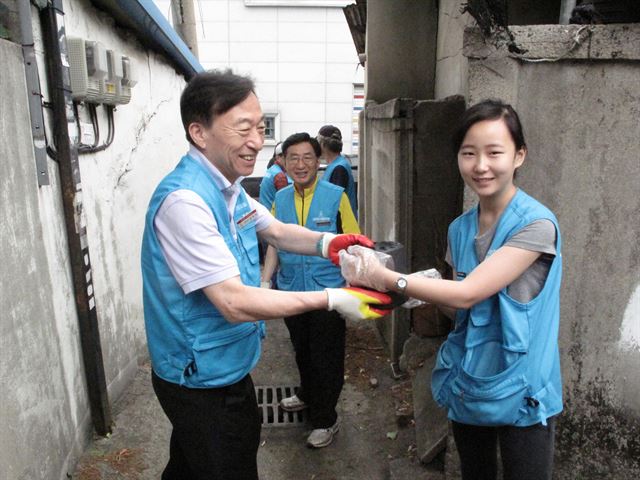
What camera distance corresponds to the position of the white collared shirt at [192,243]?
1.89 metres

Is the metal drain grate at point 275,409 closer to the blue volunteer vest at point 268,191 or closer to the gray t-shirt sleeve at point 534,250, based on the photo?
the blue volunteer vest at point 268,191

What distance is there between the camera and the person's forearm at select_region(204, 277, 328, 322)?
74.8 inches

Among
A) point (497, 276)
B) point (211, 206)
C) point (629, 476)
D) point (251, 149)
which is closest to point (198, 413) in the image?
point (211, 206)

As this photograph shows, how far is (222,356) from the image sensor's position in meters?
2.10

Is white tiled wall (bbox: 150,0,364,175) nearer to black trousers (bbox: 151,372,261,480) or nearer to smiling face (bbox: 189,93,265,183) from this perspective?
smiling face (bbox: 189,93,265,183)

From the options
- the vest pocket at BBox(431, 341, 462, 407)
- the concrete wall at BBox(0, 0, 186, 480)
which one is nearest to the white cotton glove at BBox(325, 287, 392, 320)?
the vest pocket at BBox(431, 341, 462, 407)

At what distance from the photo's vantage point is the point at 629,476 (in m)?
2.78

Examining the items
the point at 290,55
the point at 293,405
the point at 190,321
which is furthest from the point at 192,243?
the point at 290,55

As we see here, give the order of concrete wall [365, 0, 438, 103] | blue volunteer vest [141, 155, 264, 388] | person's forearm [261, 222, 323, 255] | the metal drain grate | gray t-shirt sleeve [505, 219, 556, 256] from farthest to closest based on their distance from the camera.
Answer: concrete wall [365, 0, 438, 103] → the metal drain grate → person's forearm [261, 222, 323, 255] → blue volunteer vest [141, 155, 264, 388] → gray t-shirt sleeve [505, 219, 556, 256]

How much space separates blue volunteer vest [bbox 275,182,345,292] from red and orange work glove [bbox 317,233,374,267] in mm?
748

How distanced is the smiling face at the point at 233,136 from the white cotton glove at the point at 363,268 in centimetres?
59

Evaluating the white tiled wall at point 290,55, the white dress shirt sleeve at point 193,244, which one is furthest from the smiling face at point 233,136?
the white tiled wall at point 290,55

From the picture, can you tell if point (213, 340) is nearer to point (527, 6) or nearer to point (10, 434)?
point (10, 434)

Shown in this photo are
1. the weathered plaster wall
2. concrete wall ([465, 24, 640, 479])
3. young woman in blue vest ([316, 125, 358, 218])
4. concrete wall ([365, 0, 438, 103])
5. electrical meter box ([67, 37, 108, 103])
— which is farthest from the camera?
young woman in blue vest ([316, 125, 358, 218])
